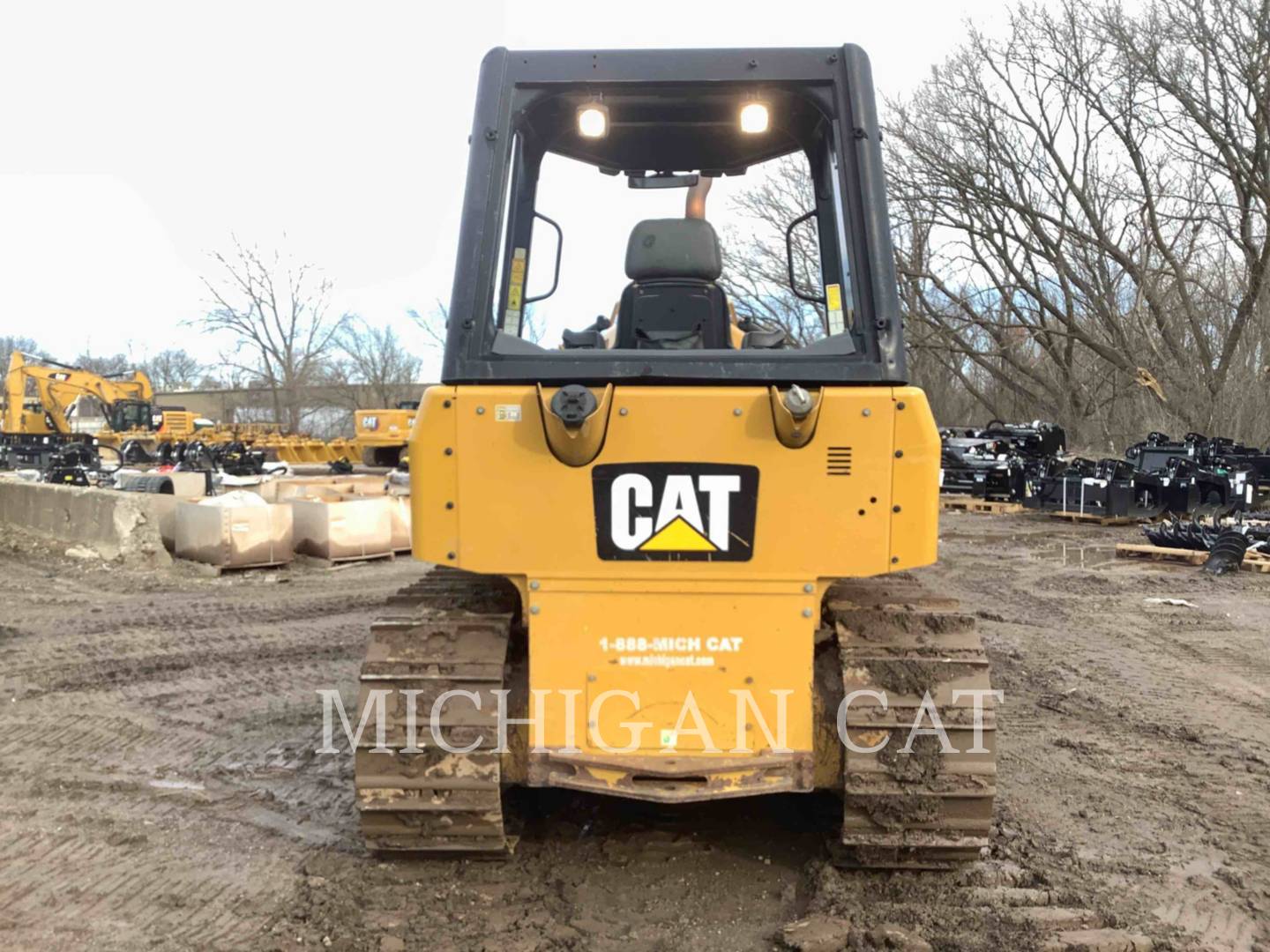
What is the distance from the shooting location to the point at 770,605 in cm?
316

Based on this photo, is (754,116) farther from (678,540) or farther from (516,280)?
(678,540)

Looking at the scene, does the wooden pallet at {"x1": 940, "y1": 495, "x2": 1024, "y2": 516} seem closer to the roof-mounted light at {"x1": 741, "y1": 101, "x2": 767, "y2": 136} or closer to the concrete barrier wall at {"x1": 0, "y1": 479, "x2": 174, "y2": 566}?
the concrete barrier wall at {"x1": 0, "y1": 479, "x2": 174, "y2": 566}

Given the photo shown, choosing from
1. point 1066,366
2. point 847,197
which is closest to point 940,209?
point 1066,366

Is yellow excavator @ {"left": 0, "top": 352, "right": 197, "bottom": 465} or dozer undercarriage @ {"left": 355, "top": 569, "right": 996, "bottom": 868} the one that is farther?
A: yellow excavator @ {"left": 0, "top": 352, "right": 197, "bottom": 465}

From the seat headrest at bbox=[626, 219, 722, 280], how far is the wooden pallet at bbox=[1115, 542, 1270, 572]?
9225 millimetres

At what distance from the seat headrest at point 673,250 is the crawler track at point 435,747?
4.70 ft

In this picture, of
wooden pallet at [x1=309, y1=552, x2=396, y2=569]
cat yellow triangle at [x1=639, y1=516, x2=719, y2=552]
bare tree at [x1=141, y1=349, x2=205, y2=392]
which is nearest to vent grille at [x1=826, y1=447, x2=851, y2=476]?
cat yellow triangle at [x1=639, y1=516, x2=719, y2=552]

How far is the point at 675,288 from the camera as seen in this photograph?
380 cm

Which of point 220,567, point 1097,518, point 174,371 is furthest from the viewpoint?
point 174,371

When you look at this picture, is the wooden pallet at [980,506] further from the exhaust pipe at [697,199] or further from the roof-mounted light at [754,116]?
the roof-mounted light at [754,116]

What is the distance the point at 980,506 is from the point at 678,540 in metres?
15.2

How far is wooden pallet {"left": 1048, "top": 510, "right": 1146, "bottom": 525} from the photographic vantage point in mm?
14836

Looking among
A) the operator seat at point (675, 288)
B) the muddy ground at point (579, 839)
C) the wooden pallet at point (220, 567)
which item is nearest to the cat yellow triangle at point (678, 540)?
the operator seat at point (675, 288)

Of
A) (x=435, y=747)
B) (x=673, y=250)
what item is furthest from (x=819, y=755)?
(x=673, y=250)
